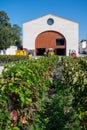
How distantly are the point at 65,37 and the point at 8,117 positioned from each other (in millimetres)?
63903

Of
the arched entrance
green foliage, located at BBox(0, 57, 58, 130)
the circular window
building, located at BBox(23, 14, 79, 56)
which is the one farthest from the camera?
the arched entrance

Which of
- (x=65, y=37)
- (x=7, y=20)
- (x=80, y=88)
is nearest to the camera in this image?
(x=80, y=88)

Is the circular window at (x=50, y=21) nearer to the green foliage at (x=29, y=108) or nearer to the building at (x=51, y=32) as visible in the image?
the building at (x=51, y=32)

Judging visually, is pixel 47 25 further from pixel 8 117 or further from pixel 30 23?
pixel 8 117

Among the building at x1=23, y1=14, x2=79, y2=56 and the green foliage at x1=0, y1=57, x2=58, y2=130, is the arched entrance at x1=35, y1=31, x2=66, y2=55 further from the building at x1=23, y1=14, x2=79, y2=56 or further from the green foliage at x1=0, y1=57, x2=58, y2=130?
the green foliage at x1=0, y1=57, x2=58, y2=130

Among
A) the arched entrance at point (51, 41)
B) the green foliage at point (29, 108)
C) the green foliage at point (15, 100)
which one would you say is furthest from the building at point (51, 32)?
the green foliage at point (15, 100)

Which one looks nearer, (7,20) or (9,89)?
(9,89)

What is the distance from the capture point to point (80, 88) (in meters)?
7.93

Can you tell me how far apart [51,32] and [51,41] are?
6.17 ft

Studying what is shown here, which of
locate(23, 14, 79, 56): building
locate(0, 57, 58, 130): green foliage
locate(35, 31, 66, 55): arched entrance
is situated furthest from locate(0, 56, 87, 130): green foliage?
locate(35, 31, 66, 55): arched entrance

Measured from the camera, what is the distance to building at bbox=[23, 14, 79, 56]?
6938 cm

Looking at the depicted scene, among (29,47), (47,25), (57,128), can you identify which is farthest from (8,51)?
(57,128)

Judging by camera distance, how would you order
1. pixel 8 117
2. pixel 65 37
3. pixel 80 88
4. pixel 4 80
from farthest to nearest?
pixel 65 37 → pixel 80 88 → pixel 4 80 → pixel 8 117

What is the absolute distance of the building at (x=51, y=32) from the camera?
6938 cm
